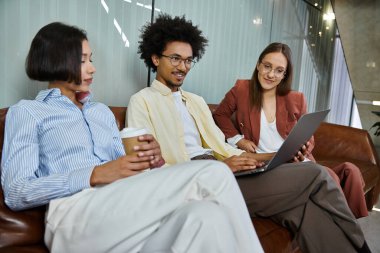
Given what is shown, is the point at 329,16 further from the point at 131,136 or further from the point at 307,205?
the point at 131,136

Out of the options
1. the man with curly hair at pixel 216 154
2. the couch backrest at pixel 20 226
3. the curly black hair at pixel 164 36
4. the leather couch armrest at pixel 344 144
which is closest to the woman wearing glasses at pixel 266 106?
the man with curly hair at pixel 216 154

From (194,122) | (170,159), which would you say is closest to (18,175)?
(170,159)

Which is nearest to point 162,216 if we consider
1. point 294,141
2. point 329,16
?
point 294,141

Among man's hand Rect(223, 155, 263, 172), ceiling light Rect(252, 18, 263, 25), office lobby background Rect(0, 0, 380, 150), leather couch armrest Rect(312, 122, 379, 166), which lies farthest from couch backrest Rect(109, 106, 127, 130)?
ceiling light Rect(252, 18, 263, 25)

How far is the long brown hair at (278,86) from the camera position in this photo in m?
2.23

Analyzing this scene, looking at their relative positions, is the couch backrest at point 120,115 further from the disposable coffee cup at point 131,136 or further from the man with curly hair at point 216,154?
the disposable coffee cup at point 131,136

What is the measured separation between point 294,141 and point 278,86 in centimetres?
85

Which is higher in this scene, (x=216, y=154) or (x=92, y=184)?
(x=92, y=184)

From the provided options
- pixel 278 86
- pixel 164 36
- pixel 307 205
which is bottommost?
pixel 307 205

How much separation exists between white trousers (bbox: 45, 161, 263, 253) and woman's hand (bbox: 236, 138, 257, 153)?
1131 millimetres

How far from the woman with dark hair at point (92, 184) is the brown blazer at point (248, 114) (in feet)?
3.60

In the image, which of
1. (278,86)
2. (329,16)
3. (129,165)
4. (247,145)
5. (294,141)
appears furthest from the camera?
(329,16)

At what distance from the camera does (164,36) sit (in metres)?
2.07

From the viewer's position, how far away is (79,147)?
4.25 feet
